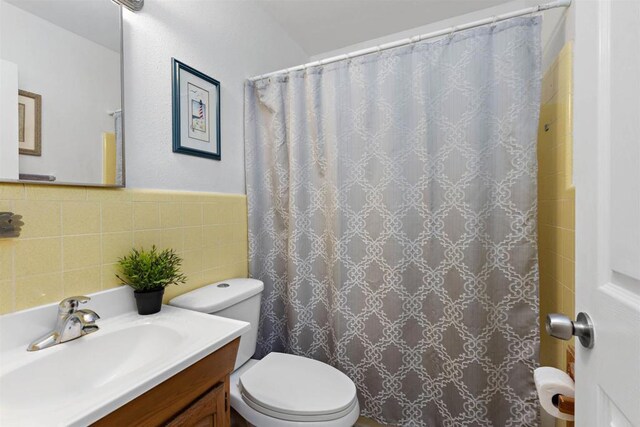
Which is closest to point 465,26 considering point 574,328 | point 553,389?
point 574,328

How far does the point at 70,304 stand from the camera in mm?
798

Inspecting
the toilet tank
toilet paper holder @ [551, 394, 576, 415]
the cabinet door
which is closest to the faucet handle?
the toilet tank

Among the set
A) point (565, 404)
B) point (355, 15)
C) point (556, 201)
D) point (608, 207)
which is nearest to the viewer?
point (608, 207)

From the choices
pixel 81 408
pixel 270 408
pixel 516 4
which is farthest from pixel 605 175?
pixel 516 4

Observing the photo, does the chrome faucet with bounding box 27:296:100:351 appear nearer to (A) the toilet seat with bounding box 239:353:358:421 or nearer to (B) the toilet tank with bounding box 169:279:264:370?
(B) the toilet tank with bounding box 169:279:264:370

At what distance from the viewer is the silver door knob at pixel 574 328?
19.2 inches

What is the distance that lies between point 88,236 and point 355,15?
1911mm

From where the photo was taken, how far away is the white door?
383 mm

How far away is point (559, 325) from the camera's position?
520 millimetres

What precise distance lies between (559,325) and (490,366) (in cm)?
83

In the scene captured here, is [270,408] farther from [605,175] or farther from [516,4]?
[516,4]

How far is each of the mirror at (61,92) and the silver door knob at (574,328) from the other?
1275mm

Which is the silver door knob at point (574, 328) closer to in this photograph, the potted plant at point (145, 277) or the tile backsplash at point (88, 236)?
the potted plant at point (145, 277)

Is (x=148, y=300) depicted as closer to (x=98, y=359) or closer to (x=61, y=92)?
(x=98, y=359)
